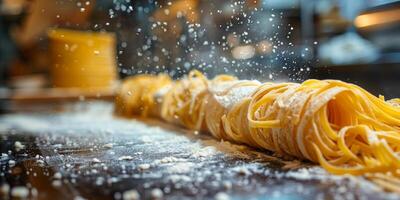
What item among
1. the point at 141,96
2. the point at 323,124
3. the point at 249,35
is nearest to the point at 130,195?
the point at 323,124

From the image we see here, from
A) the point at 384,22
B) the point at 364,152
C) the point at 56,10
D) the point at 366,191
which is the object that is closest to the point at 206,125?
the point at 364,152

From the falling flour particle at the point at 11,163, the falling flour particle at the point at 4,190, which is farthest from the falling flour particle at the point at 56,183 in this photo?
the falling flour particle at the point at 11,163

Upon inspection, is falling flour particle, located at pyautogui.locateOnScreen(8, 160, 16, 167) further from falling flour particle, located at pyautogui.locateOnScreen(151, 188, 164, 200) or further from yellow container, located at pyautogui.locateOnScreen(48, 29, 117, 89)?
yellow container, located at pyautogui.locateOnScreen(48, 29, 117, 89)

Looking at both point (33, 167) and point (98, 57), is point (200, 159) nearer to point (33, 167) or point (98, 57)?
point (33, 167)

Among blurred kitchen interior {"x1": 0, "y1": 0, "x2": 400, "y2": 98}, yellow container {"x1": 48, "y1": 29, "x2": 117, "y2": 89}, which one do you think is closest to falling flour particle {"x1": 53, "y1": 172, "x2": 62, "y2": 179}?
blurred kitchen interior {"x1": 0, "y1": 0, "x2": 400, "y2": 98}

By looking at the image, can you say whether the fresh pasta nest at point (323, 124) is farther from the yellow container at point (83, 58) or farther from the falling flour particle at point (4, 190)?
the yellow container at point (83, 58)
